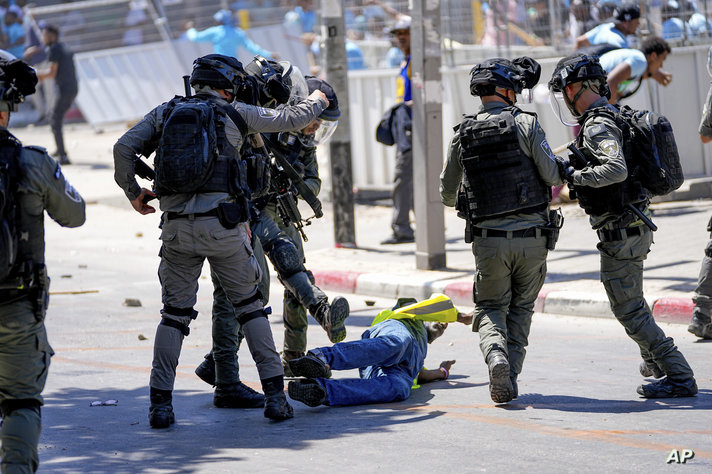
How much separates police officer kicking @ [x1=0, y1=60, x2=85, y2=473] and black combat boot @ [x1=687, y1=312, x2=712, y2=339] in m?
4.68

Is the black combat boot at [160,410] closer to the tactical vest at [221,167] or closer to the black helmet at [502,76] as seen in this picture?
the tactical vest at [221,167]

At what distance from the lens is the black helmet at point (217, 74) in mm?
5840

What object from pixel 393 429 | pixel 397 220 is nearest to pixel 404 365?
pixel 393 429

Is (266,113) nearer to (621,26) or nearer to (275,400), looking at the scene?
(275,400)

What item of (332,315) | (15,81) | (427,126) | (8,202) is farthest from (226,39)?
(8,202)

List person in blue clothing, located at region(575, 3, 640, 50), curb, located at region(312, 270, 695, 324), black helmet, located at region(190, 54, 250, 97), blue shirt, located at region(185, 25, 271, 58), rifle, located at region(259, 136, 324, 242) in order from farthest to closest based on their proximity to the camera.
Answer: blue shirt, located at region(185, 25, 271, 58), person in blue clothing, located at region(575, 3, 640, 50), curb, located at region(312, 270, 695, 324), rifle, located at region(259, 136, 324, 242), black helmet, located at region(190, 54, 250, 97)

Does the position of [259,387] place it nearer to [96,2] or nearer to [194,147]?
[194,147]

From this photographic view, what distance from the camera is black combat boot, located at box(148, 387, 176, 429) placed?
5.86m

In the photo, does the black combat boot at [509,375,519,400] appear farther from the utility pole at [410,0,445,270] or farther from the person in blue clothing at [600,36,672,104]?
the utility pole at [410,0,445,270]

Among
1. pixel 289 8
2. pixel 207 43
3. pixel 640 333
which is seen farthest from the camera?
pixel 289 8

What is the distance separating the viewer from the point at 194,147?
18.2 ft

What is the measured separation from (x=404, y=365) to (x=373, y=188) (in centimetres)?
918

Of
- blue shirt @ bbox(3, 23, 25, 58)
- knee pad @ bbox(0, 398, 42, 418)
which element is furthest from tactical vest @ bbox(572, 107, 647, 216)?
blue shirt @ bbox(3, 23, 25, 58)

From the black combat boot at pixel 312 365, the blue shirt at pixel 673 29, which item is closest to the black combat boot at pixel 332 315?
the black combat boot at pixel 312 365
